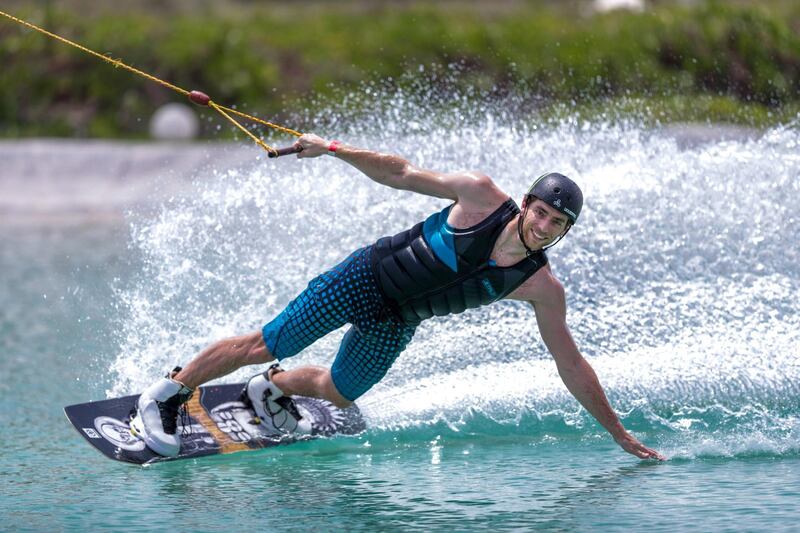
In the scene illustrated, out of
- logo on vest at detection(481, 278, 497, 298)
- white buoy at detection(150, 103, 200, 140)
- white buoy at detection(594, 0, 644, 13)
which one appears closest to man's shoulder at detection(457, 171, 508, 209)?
logo on vest at detection(481, 278, 497, 298)

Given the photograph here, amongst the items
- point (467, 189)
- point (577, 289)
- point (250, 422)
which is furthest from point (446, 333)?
point (467, 189)

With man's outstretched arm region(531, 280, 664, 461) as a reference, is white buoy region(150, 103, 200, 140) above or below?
above

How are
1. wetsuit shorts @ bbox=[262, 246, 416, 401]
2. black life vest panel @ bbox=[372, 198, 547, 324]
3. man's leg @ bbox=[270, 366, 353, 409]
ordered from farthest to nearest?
man's leg @ bbox=[270, 366, 353, 409]
wetsuit shorts @ bbox=[262, 246, 416, 401]
black life vest panel @ bbox=[372, 198, 547, 324]

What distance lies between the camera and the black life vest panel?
210 inches

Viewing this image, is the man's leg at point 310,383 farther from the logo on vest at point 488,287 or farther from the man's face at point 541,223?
the man's face at point 541,223

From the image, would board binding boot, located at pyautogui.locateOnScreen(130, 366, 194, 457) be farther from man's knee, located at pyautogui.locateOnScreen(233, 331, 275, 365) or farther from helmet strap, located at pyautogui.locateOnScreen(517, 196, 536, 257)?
helmet strap, located at pyautogui.locateOnScreen(517, 196, 536, 257)

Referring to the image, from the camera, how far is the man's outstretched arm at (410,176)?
5.27m

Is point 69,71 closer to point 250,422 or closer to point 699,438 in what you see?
point 250,422

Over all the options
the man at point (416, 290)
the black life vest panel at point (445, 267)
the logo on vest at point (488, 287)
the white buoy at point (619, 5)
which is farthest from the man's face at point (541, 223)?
the white buoy at point (619, 5)

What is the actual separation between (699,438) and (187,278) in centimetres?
311

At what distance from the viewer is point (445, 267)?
541 cm

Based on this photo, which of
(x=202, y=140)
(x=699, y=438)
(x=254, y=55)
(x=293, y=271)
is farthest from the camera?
(x=254, y=55)

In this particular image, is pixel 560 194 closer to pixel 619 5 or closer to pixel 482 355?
pixel 482 355

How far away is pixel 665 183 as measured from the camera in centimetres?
791
